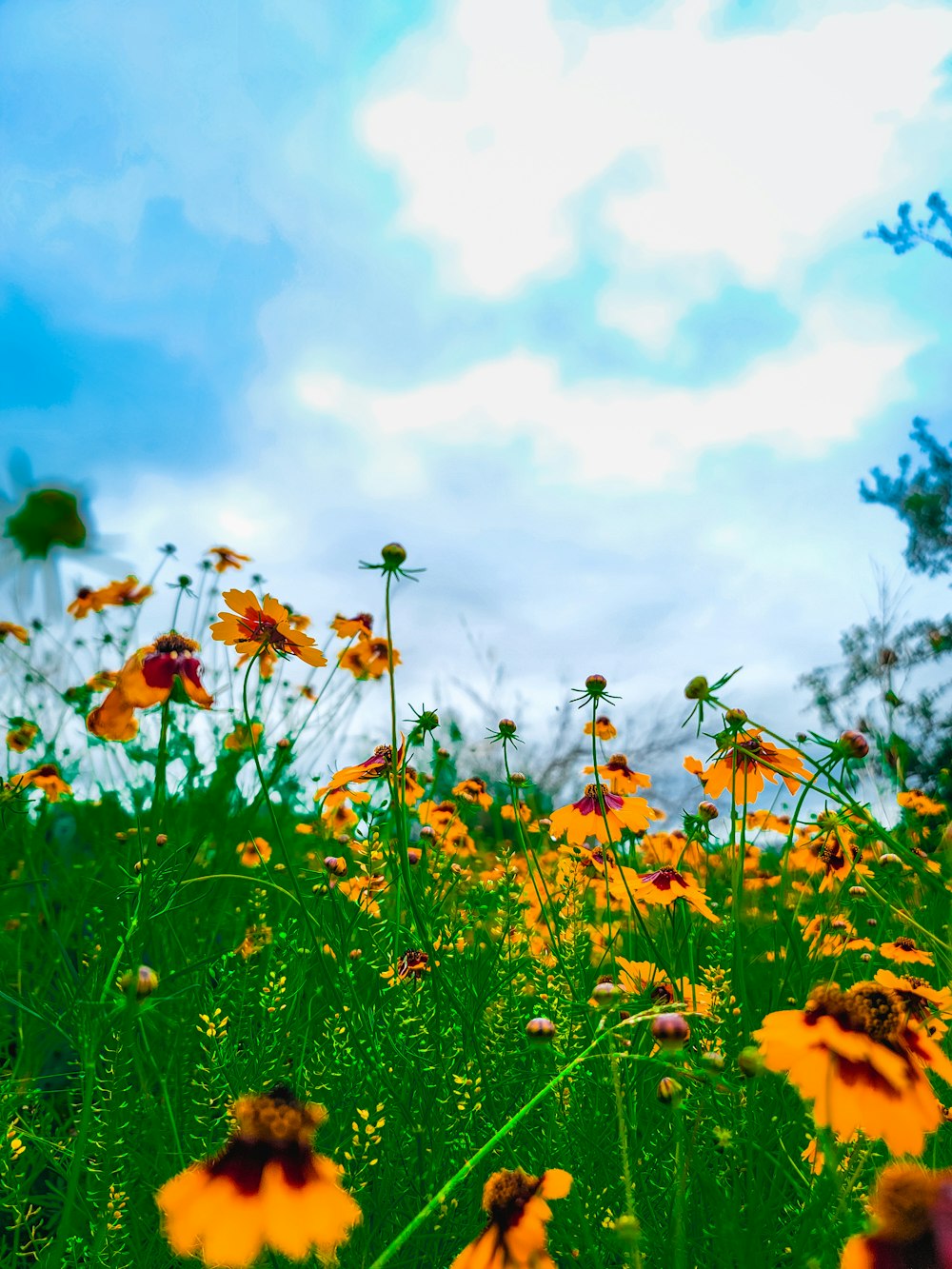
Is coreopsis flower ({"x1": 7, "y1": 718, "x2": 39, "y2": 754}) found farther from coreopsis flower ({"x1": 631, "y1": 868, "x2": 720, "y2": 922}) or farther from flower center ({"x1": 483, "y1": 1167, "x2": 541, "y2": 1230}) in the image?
flower center ({"x1": 483, "y1": 1167, "x2": 541, "y2": 1230})

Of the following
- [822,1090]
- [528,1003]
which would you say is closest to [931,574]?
[528,1003]

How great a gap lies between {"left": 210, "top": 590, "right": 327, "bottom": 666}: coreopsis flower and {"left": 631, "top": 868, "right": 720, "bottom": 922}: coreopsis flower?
696 mm

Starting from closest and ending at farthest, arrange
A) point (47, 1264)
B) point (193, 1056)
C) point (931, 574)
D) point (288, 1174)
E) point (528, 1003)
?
point (288, 1174), point (47, 1264), point (193, 1056), point (528, 1003), point (931, 574)

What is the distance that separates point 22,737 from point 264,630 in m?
2.46

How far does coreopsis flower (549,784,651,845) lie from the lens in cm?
169

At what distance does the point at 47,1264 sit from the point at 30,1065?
3.16 feet

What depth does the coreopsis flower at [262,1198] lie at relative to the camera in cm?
62

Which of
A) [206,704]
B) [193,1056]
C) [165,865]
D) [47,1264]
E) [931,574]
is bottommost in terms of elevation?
[47,1264]

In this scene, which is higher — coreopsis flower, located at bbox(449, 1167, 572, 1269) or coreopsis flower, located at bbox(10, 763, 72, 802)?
coreopsis flower, located at bbox(10, 763, 72, 802)

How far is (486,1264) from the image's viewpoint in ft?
2.39

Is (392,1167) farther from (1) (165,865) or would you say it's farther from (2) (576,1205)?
(1) (165,865)

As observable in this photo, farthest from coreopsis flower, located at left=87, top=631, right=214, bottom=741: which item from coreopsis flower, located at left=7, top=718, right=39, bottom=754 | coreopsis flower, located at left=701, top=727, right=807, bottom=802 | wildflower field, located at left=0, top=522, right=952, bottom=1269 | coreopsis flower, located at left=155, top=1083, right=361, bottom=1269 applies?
coreopsis flower, located at left=7, top=718, right=39, bottom=754

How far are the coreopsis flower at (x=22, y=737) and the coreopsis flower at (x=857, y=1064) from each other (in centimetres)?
315

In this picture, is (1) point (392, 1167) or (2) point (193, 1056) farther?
(2) point (193, 1056)
